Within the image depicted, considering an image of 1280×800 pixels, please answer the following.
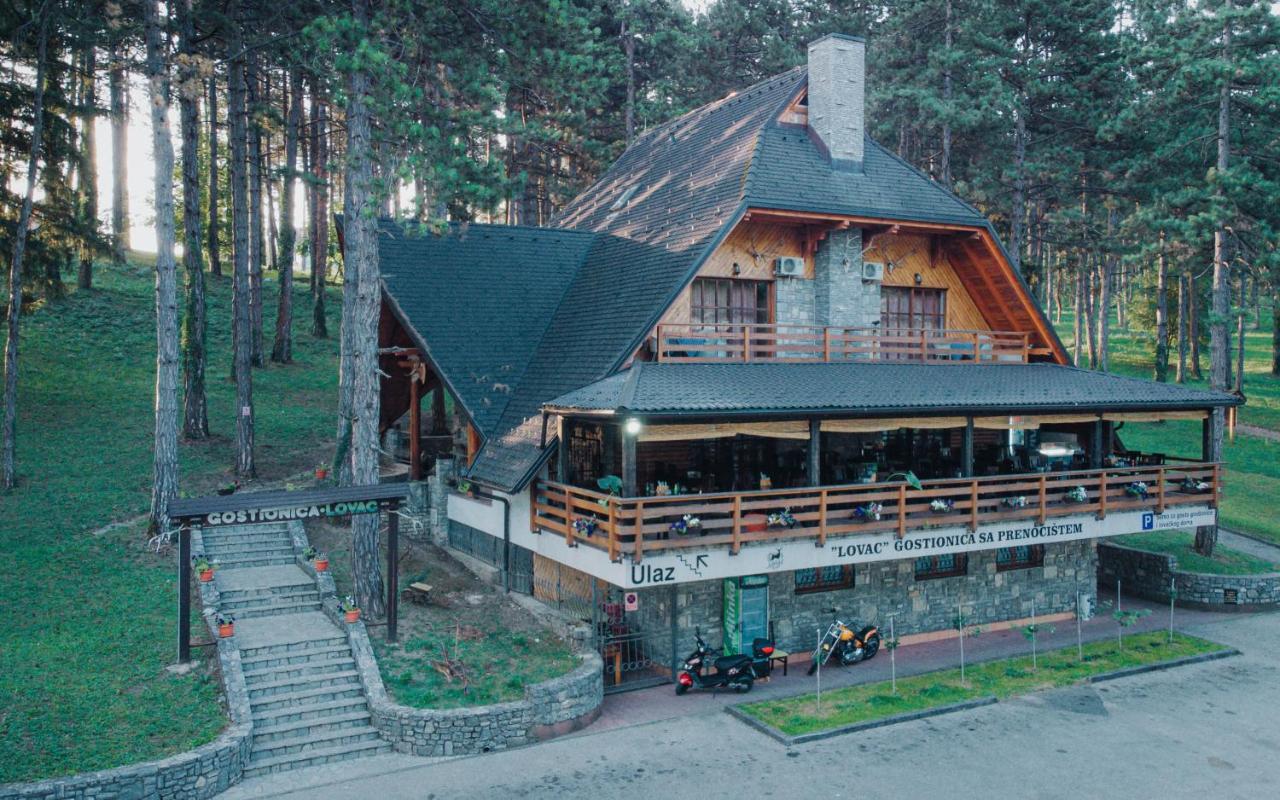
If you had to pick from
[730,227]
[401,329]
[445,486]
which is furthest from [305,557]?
[730,227]

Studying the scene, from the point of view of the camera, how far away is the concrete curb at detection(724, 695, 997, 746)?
13945mm

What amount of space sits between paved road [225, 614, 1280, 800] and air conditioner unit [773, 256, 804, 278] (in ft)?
30.1

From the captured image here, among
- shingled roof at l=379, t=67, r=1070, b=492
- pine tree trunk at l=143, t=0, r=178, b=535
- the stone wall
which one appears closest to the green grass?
the stone wall

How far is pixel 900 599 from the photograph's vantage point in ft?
61.8

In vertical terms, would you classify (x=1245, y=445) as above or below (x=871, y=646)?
above

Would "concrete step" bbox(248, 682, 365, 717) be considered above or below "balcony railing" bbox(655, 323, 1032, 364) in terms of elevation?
below

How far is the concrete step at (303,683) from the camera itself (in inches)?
554

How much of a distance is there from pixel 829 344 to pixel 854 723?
8.19 m

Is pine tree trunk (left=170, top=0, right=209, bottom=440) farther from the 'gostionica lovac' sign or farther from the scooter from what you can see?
the scooter

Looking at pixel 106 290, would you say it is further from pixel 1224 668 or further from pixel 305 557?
Result: pixel 1224 668

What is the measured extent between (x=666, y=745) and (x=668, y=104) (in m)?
26.3

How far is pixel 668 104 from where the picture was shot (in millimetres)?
34719

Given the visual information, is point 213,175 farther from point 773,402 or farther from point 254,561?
point 773,402

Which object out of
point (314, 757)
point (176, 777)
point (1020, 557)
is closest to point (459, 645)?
point (314, 757)
